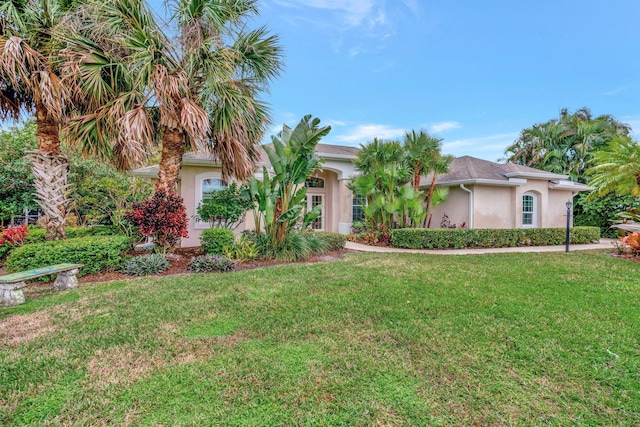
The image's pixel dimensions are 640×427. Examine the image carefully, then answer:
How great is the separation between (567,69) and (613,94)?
8.19m

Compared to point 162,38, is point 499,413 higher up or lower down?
lower down

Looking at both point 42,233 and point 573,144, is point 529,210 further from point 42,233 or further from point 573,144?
point 42,233

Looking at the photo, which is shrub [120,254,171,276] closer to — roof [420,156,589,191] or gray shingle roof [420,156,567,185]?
roof [420,156,589,191]

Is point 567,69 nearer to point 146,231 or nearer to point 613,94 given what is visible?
point 613,94

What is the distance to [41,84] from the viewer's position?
7000mm

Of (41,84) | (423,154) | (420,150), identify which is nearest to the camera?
(41,84)

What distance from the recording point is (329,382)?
2.93 m

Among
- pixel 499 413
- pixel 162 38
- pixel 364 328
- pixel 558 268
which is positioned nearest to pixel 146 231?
pixel 162 38

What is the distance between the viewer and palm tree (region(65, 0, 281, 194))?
729 centimetres

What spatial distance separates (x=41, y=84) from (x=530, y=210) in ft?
69.1

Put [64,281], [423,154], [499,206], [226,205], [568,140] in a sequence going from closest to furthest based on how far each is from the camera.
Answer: [64,281], [226,205], [423,154], [499,206], [568,140]

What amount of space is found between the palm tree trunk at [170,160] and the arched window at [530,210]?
57.5ft

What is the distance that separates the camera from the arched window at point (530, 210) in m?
16.4

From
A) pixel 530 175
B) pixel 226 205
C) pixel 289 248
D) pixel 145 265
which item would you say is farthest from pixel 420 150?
pixel 145 265
